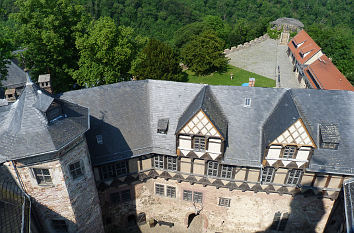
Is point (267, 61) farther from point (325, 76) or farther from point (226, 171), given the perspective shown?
point (226, 171)

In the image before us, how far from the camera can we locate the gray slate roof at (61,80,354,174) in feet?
82.8

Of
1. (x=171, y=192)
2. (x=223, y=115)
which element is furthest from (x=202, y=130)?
(x=171, y=192)

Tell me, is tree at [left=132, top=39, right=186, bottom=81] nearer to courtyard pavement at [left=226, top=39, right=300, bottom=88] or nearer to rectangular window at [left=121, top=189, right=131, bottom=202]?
rectangular window at [left=121, top=189, right=131, bottom=202]

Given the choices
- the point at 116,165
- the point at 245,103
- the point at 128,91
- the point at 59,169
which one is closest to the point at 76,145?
the point at 59,169

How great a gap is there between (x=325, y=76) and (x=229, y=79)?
17.9m

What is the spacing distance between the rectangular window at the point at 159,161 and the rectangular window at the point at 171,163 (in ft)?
1.99

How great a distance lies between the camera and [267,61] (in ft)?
223

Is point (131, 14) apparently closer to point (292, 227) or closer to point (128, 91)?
point (128, 91)

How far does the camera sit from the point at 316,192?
26.0 meters

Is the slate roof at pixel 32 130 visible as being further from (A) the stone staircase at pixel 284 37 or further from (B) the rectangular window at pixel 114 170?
(A) the stone staircase at pixel 284 37

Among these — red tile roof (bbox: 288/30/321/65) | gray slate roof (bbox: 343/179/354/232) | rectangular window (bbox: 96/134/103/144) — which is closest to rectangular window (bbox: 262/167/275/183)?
gray slate roof (bbox: 343/179/354/232)

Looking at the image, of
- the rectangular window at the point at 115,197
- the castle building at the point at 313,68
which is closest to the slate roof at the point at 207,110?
the rectangular window at the point at 115,197

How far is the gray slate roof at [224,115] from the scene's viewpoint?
2525 cm

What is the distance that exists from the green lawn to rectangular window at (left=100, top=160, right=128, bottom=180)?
117ft
